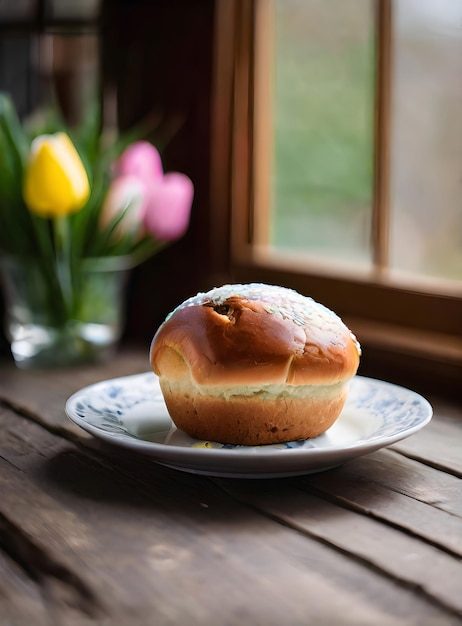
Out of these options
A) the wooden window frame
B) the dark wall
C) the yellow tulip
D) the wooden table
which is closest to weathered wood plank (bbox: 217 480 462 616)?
the wooden table

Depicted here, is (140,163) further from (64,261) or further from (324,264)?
(324,264)

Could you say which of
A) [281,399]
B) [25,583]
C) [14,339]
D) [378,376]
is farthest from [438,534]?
[14,339]

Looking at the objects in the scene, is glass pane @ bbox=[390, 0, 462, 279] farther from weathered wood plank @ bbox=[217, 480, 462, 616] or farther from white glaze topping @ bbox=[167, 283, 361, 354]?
weathered wood plank @ bbox=[217, 480, 462, 616]

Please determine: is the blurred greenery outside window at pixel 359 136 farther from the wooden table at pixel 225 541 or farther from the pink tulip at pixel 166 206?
the wooden table at pixel 225 541

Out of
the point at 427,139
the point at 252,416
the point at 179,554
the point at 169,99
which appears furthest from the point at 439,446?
the point at 169,99

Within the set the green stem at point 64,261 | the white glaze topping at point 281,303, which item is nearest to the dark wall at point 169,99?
the green stem at point 64,261

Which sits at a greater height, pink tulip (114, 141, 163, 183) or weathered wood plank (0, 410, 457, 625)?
pink tulip (114, 141, 163, 183)

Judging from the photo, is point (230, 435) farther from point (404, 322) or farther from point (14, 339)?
point (14, 339)
